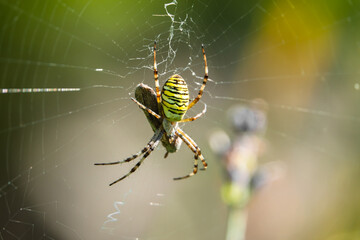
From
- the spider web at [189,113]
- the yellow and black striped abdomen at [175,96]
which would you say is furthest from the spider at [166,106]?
the spider web at [189,113]

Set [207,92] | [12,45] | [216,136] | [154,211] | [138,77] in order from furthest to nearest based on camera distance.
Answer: [154,211], [207,92], [138,77], [12,45], [216,136]

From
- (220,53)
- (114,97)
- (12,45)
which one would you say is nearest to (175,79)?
(12,45)

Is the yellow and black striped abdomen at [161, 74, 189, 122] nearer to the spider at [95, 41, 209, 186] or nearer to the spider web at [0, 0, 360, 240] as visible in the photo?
the spider at [95, 41, 209, 186]

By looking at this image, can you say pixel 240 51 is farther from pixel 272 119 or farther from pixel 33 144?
pixel 33 144

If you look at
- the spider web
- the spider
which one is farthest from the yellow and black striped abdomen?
the spider web

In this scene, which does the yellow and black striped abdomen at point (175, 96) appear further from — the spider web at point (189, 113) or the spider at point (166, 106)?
the spider web at point (189, 113)
